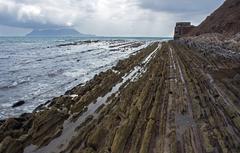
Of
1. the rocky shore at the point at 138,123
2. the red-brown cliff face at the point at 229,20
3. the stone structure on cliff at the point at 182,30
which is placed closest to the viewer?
the rocky shore at the point at 138,123

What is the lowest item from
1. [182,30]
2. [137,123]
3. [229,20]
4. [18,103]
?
[18,103]

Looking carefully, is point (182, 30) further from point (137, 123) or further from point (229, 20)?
point (137, 123)

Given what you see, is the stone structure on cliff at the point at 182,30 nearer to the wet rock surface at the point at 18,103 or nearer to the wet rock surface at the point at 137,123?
the wet rock surface at the point at 137,123

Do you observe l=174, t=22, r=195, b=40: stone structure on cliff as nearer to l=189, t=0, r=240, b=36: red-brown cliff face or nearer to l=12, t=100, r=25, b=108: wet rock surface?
l=189, t=0, r=240, b=36: red-brown cliff face

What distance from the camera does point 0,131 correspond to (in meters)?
13.1

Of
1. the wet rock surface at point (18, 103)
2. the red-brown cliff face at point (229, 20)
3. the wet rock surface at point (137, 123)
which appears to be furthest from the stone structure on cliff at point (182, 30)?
the wet rock surface at point (18, 103)

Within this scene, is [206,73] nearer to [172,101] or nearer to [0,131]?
[172,101]

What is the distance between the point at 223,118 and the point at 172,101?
12.8 feet

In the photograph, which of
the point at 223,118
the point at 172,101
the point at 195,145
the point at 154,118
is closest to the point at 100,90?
the point at 172,101

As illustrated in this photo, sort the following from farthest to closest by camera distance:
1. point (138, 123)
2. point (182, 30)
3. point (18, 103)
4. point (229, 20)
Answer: point (182, 30), point (229, 20), point (18, 103), point (138, 123)

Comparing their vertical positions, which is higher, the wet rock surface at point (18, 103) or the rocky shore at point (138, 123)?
the rocky shore at point (138, 123)

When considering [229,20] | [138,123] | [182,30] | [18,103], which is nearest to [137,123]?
[138,123]

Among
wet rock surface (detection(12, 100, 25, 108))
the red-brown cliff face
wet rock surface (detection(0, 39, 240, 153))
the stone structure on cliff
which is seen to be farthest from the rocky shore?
the stone structure on cliff

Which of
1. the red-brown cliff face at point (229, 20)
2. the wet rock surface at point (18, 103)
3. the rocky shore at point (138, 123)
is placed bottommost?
the wet rock surface at point (18, 103)
